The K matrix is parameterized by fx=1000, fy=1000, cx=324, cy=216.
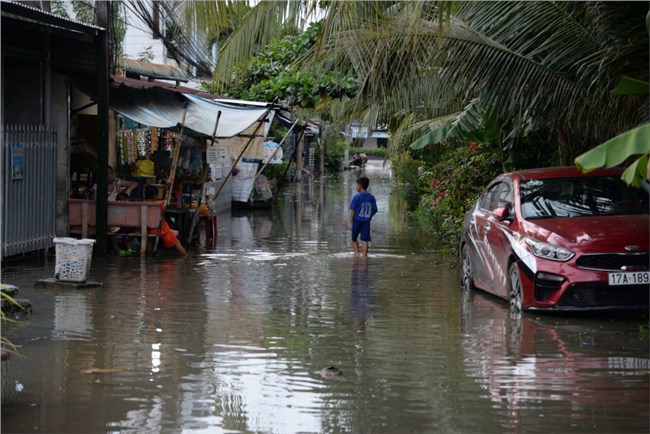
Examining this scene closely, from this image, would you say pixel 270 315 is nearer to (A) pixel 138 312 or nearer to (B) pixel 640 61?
(A) pixel 138 312

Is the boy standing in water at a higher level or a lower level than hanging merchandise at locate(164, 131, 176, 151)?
lower

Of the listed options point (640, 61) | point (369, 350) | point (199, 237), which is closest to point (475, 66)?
point (640, 61)

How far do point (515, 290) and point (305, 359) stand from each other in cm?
365

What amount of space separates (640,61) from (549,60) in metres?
1.37

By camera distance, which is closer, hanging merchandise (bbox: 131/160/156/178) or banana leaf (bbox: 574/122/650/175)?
banana leaf (bbox: 574/122/650/175)

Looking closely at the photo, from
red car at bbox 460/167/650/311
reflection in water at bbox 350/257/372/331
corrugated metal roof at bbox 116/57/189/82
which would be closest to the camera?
red car at bbox 460/167/650/311

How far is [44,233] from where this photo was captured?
16672 mm

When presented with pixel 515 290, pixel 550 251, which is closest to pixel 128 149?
pixel 515 290

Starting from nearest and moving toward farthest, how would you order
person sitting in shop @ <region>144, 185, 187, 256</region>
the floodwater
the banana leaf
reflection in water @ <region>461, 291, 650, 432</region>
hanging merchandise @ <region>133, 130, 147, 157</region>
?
the floodwater, reflection in water @ <region>461, 291, 650, 432</region>, the banana leaf, person sitting in shop @ <region>144, 185, 187, 256</region>, hanging merchandise @ <region>133, 130, 147, 157</region>

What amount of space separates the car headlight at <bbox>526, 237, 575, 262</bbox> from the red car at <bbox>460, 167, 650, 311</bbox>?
0.04 feet

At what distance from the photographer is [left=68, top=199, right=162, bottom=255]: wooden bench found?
17.5m

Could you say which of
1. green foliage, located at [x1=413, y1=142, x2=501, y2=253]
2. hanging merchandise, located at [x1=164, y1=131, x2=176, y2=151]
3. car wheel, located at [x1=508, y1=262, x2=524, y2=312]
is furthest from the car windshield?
hanging merchandise, located at [x1=164, y1=131, x2=176, y2=151]

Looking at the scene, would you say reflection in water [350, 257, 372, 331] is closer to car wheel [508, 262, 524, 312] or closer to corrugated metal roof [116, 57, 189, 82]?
car wheel [508, 262, 524, 312]

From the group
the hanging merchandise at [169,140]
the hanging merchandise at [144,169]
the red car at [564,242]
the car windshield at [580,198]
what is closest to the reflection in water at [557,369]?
the red car at [564,242]
